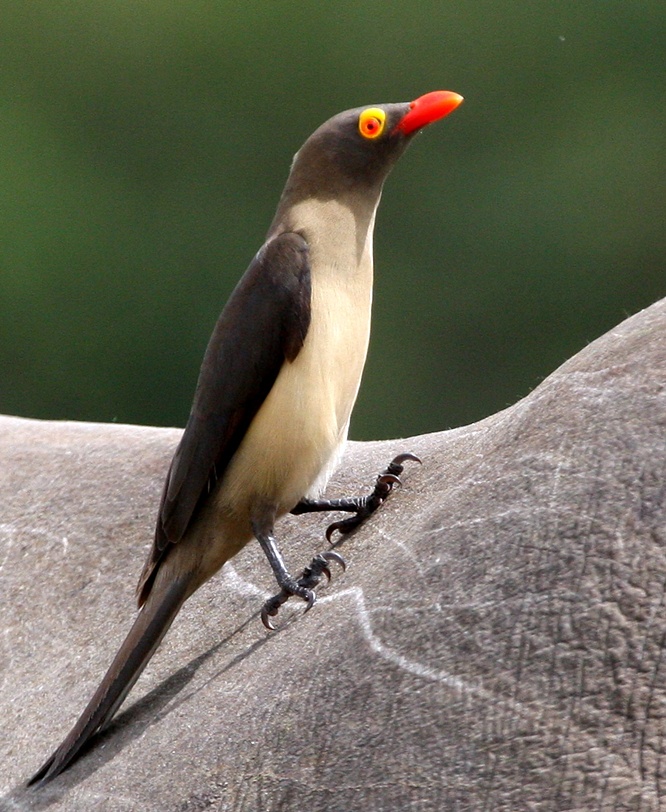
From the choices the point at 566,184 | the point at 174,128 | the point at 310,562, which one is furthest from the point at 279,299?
the point at 174,128

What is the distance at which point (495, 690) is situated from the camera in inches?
62.3

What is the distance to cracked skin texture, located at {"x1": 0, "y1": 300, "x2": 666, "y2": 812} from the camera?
153 cm

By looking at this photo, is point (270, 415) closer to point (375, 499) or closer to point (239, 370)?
point (239, 370)

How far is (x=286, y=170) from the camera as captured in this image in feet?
35.2

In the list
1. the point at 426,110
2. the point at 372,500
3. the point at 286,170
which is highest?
the point at 426,110

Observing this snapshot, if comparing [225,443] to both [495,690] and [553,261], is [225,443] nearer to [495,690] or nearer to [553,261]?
[495,690]

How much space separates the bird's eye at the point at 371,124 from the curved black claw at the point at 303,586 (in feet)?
2.65

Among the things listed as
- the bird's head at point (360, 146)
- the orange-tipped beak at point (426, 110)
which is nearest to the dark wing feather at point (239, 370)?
the bird's head at point (360, 146)

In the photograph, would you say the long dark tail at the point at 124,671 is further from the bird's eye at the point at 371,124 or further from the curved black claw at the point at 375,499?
the bird's eye at the point at 371,124

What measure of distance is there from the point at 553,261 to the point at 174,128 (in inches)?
131

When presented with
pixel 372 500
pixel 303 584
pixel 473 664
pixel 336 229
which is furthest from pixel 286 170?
pixel 473 664

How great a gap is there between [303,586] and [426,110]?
2.98 feet

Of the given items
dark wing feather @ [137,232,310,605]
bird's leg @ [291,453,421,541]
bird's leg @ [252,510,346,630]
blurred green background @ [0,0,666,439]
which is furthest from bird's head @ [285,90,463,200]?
blurred green background @ [0,0,666,439]

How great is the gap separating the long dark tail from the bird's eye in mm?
866
